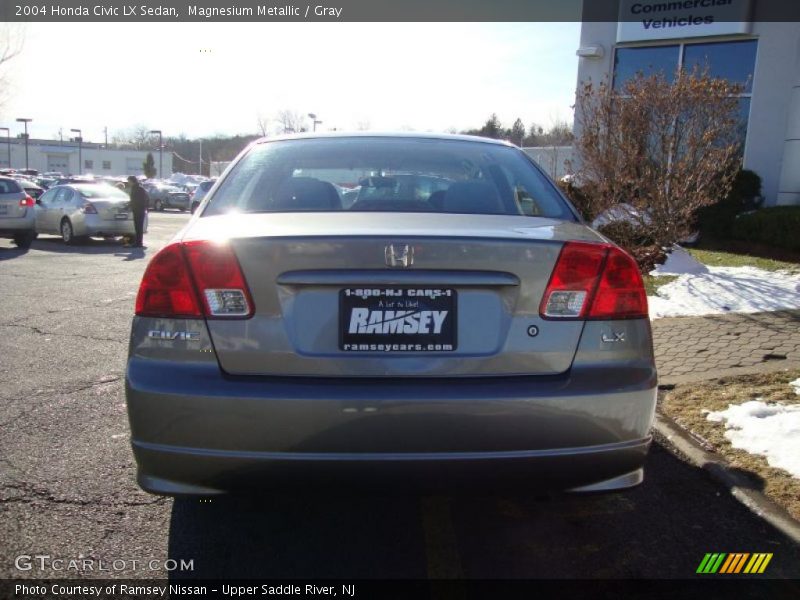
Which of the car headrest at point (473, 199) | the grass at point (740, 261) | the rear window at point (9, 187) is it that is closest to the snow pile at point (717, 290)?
the grass at point (740, 261)

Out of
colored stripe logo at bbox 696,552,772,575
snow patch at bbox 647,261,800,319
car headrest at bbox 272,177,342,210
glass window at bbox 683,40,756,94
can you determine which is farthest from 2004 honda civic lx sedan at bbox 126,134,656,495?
glass window at bbox 683,40,756,94

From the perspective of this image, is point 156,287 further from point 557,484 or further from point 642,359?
point 642,359

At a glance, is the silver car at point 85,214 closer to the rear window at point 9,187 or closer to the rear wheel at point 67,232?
the rear wheel at point 67,232

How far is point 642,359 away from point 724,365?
10.1 ft

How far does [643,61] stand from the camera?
15219mm

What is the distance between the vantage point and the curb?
2.85 m

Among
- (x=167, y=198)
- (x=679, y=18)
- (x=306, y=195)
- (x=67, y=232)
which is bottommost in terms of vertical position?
(x=67, y=232)

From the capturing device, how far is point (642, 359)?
2375 mm

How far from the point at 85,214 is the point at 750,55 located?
15.1 meters

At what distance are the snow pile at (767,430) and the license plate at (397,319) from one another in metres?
2.19

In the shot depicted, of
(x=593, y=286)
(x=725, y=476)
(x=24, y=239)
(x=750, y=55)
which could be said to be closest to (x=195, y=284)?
(x=593, y=286)

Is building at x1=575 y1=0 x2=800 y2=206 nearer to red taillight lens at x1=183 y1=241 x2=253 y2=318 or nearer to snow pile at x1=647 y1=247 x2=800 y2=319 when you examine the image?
snow pile at x1=647 y1=247 x2=800 y2=319

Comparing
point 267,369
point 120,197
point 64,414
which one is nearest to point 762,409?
point 267,369

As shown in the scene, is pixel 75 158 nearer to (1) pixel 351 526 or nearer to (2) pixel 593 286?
(1) pixel 351 526
